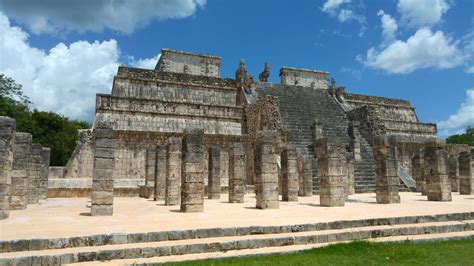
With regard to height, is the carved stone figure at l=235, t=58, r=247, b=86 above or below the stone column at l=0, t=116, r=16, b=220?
above

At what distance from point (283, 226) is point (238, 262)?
74.7 inches

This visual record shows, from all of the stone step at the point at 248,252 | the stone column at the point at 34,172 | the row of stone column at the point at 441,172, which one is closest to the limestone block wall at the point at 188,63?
the stone column at the point at 34,172

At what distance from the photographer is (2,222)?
7578 millimetres

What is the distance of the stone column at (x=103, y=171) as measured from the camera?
9.08 metres

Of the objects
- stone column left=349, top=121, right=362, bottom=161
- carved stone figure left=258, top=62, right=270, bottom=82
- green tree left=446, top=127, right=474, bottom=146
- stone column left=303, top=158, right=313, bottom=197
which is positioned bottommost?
stone column left=303, top=158, right=313, bottom=197

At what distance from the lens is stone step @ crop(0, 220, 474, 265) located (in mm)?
4934

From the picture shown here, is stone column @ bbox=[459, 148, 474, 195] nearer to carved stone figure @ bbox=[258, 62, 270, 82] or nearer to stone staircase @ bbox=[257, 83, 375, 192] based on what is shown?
stone staircase @ bbox=[257, 83, 375, 192]

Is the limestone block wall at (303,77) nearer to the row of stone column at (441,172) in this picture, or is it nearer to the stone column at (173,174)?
the row of stone column at (441,172)

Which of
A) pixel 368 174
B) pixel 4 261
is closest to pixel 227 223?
pixel 4 261

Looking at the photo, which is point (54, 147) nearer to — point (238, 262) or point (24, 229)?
point (24, 229)

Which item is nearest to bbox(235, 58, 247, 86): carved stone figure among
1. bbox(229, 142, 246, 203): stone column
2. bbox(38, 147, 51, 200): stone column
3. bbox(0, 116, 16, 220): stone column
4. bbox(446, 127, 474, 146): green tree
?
bbox(229, 142, 246, 203): stone column

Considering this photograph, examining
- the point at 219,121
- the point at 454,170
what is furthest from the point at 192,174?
the point at 454,170

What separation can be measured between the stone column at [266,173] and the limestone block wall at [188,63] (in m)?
22.3

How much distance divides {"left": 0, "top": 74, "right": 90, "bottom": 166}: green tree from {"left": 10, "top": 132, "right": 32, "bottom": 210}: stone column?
24.2 m
